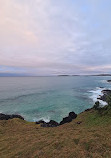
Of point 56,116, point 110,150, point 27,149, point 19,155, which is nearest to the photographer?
point 110,150

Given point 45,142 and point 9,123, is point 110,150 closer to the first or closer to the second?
point 45,142

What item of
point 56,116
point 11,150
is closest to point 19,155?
point 11,150

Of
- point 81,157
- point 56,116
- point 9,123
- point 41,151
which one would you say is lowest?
point 56,116

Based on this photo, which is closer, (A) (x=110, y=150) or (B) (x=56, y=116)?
A: (A) (x=110, y=150)

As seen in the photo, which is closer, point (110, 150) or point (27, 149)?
point (110, 150)

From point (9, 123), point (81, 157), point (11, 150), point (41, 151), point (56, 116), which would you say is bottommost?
point (56, 116)

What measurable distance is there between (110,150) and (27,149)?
7.06 metres

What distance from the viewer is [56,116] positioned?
27.2 metres

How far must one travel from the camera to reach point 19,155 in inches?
295

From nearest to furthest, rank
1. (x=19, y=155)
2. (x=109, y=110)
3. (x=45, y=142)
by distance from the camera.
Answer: (x=19, y=155)
(x=45, y=142)
(x=109, y=110)

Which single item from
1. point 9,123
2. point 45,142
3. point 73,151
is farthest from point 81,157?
point 9,123

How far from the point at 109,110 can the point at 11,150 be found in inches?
664

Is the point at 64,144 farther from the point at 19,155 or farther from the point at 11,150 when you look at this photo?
the point at 11,150

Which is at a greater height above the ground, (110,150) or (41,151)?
(110,150)
